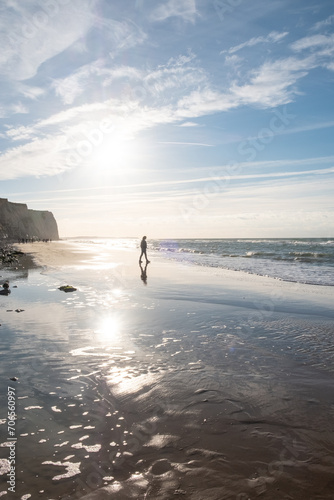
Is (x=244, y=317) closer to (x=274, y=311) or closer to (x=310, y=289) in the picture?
(x=274, y=311)

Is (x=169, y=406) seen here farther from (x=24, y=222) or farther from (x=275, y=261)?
(x=24, y=222)

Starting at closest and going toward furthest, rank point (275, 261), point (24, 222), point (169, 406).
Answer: point (169, 406), point (275, 261), point (24, 222)

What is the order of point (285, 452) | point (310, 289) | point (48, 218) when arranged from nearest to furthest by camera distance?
point (285, 452) → point (310, 289) → point (48, 218)

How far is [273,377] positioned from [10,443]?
4.05 metres

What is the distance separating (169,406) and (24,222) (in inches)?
4670

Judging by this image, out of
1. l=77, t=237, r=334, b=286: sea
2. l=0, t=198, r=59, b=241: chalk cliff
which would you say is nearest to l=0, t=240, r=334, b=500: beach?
l=77, t=237, r=334, b=286: sea

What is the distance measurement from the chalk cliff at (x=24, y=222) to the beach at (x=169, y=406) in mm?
64100

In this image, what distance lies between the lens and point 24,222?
110m

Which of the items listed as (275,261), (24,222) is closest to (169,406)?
(275,261)

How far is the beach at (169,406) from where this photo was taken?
118 inches

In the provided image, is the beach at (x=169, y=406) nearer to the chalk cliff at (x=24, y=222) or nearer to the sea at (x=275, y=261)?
the sea at (x=275, y=261)

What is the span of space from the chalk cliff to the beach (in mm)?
64100

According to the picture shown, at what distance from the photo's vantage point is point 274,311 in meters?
10.4

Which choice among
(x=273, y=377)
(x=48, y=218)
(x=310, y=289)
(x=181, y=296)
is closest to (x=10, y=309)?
(x=181, y=296)
